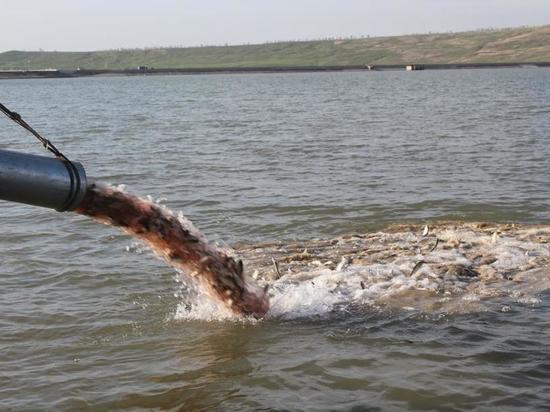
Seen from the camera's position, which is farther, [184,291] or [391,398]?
[184,291]

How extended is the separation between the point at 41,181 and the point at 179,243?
8.54 feet

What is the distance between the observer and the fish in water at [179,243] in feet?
23.9

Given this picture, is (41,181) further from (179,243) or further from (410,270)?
(410,270)

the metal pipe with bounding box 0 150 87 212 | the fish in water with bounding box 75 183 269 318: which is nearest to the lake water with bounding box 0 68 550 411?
the fish in water with bounding box 75 183 269 318

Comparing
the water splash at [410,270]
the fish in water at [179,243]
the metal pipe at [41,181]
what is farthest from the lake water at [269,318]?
the metal pipe at [41,181]

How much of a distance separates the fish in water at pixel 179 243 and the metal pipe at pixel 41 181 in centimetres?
57

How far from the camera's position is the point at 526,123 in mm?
36719

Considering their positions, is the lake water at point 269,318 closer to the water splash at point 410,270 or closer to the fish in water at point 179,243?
the water splash at point 410,270

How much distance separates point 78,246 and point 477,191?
32.2 feet

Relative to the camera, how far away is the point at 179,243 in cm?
828

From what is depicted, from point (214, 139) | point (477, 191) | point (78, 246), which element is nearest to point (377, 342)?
point (78, 246)

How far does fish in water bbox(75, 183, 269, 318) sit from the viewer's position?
728cm

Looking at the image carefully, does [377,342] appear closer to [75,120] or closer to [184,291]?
[184,291]

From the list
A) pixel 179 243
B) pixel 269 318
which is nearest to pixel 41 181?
pixel 179 243
